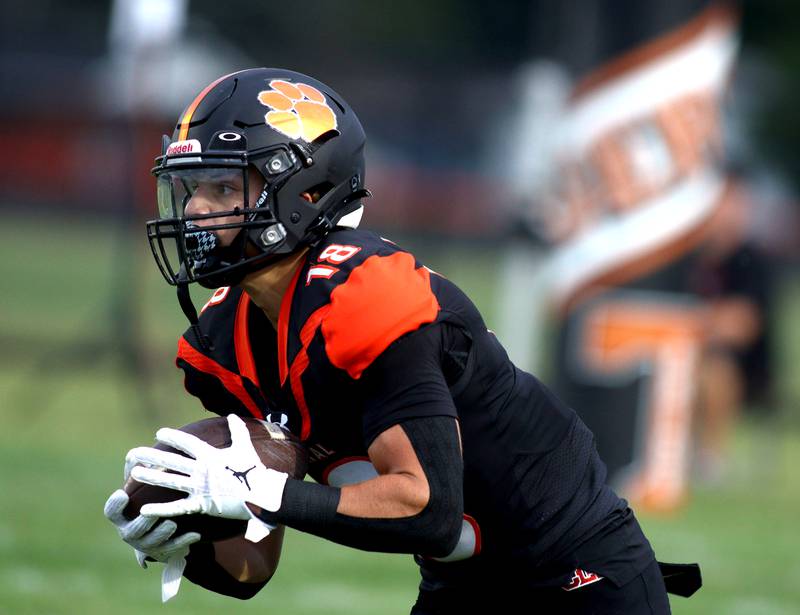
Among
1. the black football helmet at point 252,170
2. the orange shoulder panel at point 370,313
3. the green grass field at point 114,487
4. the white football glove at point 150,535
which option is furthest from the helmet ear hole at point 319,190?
the green grass field at point 114,487

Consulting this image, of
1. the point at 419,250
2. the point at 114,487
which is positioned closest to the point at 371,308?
the point at 114,487

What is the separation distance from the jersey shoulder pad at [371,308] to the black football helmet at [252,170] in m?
0.27

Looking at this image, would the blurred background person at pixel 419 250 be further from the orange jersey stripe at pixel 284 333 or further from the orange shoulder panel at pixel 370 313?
the orange shoulder panel at pixel 370 313

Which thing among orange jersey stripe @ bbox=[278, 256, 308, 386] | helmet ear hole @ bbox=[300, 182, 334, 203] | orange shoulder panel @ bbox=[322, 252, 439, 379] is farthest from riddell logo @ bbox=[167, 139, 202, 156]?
orange shoulder panel @ bbox=[322, 252, 439, 379]

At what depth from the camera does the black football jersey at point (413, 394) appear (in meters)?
2.92

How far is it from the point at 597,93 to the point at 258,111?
5978 millimetres

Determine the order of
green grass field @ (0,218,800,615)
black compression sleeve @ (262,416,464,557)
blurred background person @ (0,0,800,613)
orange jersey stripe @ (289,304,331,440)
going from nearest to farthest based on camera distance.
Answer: black compression sleeve @ (262,416,464,557) < orange jersey stripe @ (289,304,331,440) < green grass field @ (0,218,800,615) < blurred background person @ (0,0,800,613)

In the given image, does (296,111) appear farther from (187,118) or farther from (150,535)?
(150,535)

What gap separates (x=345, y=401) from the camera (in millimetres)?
3033

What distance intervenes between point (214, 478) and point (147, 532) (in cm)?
31

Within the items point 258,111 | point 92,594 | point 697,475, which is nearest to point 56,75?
point 697,475

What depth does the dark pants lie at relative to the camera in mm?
3254

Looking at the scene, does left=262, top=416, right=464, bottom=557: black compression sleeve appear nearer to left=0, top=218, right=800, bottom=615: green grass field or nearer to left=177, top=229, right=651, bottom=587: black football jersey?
left=177, top=229, right=651, bottom=587: black football jersey

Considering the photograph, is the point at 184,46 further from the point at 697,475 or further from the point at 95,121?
the point at 697,475
